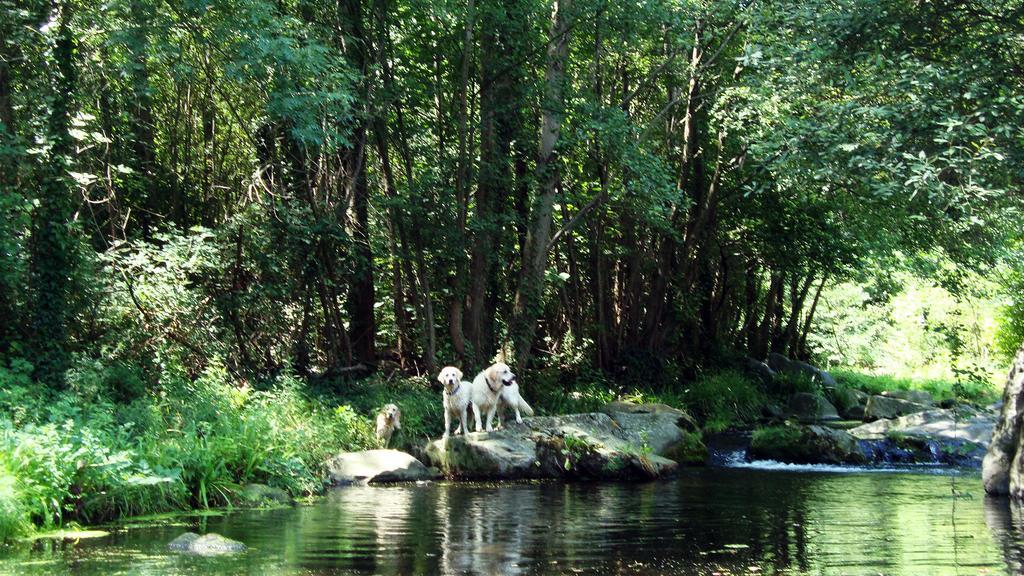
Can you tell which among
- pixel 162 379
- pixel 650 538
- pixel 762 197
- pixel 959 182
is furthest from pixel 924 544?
pixel 762 197

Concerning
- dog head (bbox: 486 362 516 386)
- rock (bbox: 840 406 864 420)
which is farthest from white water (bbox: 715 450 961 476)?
rock (bbox: 840 406 864 420)

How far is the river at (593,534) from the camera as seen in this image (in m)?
8.21

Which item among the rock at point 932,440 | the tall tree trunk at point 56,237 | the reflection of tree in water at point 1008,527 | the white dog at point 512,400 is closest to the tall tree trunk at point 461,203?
the white dog at point 512,400

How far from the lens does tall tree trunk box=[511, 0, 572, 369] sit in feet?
66.5

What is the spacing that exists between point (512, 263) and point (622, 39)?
5485 millimetres

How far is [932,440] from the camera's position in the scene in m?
18.0

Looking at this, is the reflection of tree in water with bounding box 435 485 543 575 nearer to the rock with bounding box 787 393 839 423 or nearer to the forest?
the forest

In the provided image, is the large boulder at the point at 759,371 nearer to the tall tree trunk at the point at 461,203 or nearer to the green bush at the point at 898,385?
the green bush at the point at 898,385

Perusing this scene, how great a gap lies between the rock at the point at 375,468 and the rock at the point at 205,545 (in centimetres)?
Result: 526

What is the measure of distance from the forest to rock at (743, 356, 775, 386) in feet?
4.34

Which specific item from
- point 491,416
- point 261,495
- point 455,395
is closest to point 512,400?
point 491,416

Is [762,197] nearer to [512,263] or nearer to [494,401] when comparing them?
[512,263]

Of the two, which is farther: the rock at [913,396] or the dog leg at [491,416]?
→ the rock at [913,396]

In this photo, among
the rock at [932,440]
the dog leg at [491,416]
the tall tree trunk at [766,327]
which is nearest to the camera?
the dog leg at [491,416]
